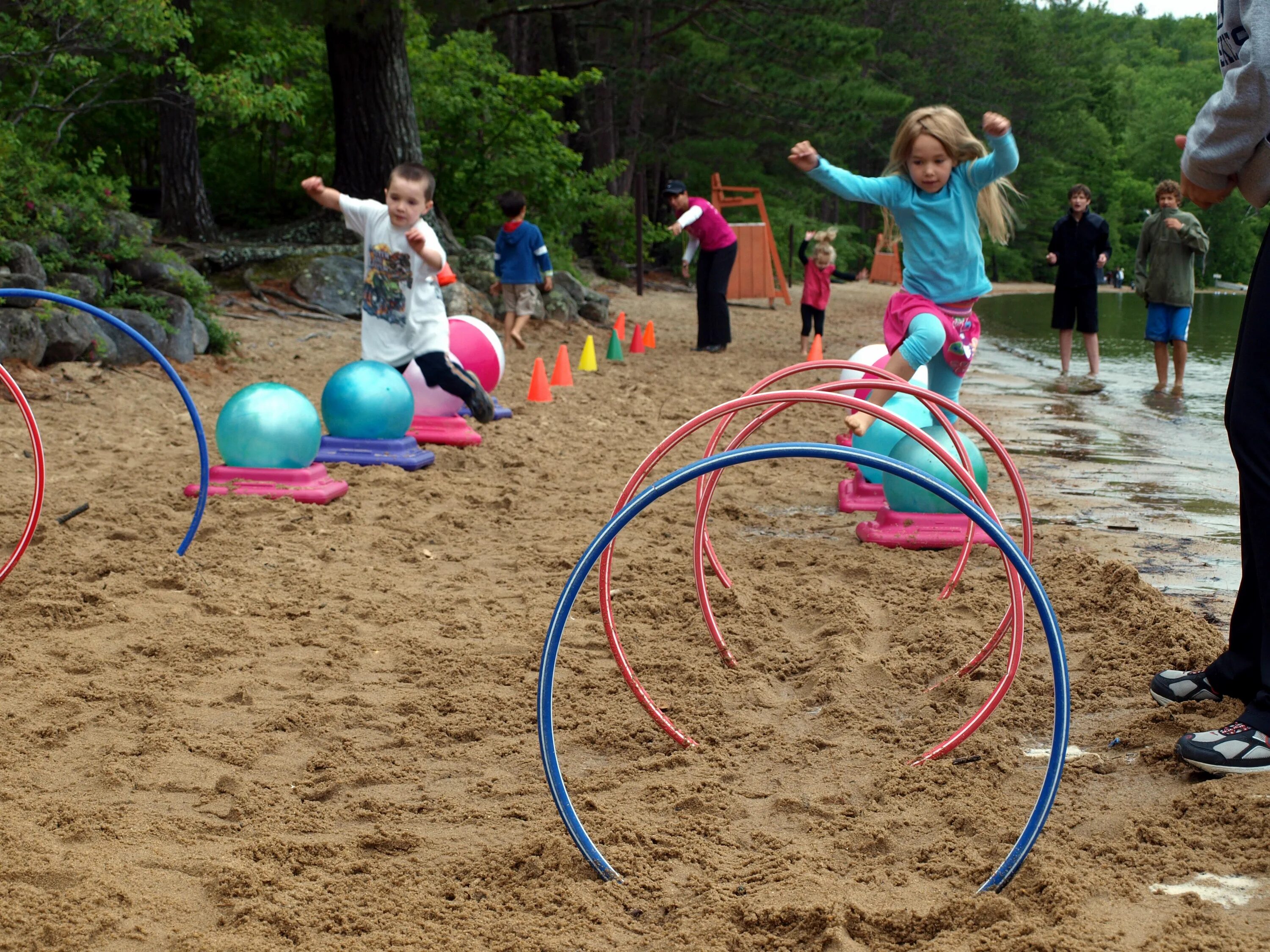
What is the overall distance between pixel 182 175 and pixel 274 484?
407 inches

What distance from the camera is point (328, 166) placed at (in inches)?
687

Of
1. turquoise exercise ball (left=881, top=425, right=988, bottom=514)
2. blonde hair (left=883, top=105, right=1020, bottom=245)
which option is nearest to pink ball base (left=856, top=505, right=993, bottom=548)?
turquoise exercise ball (left=881, top=425, right=988, bottom=514)

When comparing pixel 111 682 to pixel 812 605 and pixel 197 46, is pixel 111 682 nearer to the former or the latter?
pixel 812 605

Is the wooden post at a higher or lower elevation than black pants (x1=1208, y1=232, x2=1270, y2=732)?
higher

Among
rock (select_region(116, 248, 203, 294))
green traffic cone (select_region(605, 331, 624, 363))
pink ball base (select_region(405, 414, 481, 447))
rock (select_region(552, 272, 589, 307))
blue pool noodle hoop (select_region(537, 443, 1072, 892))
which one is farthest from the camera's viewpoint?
rock (select_region(552, 272, 589, 307))

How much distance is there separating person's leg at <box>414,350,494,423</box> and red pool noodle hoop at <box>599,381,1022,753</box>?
423 centimetres

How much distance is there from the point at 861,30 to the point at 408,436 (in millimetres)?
25865

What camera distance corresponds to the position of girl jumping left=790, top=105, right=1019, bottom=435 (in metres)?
6.04

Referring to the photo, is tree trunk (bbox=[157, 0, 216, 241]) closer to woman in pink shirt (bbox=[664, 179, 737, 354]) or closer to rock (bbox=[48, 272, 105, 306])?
rock (bbox=[48, 272, 105, 306])

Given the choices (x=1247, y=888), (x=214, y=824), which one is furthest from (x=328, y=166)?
(x=1247, y=888)

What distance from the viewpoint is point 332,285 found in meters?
14.6

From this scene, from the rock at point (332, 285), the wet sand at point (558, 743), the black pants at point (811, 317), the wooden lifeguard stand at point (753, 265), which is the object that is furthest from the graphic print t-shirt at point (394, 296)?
the wooden lifeguard stand at point (753, 265)

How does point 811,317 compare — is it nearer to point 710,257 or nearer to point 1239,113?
point 710,257

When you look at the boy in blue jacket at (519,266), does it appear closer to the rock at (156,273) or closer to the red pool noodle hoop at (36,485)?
the rock at (156,273)
